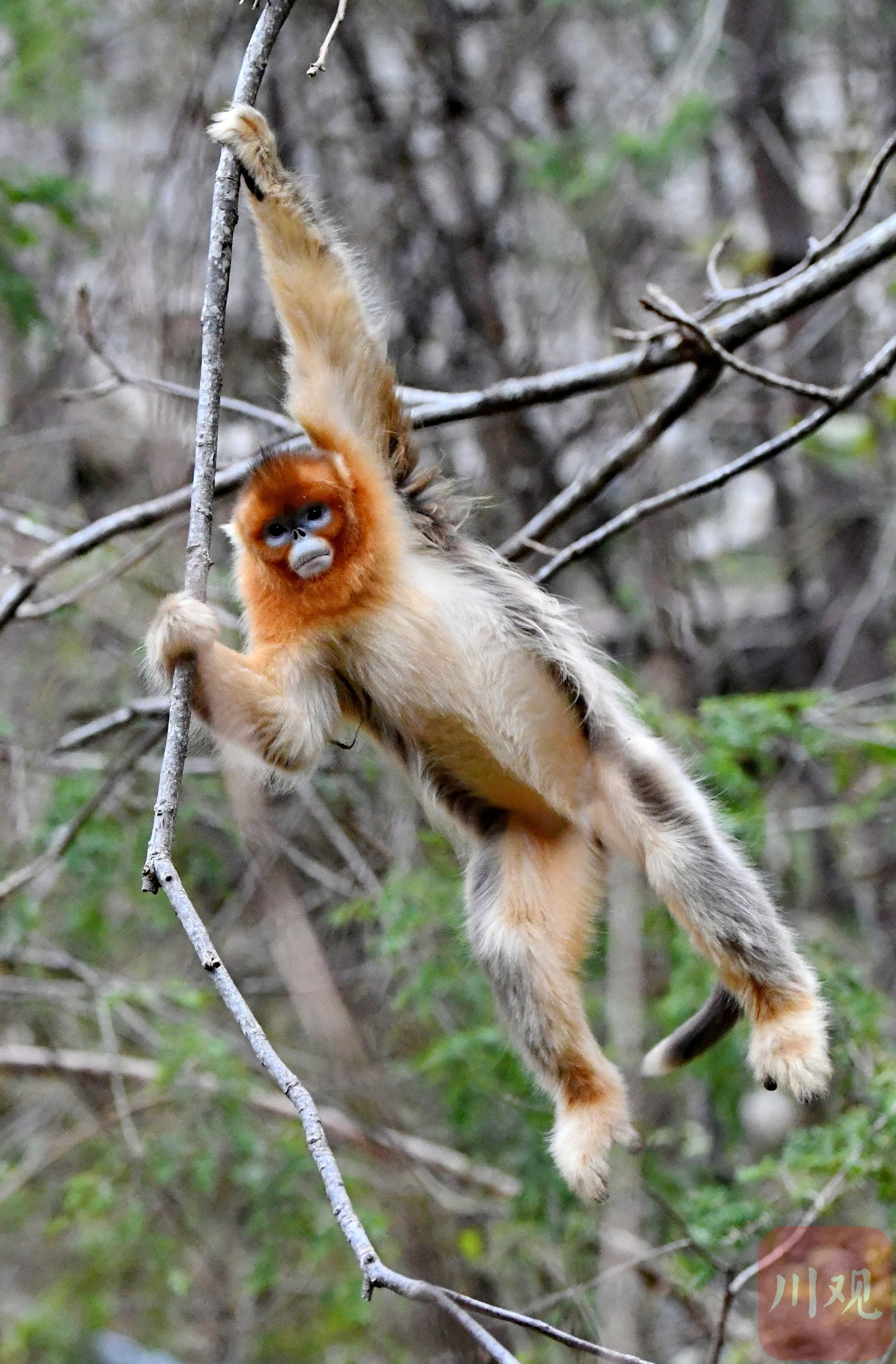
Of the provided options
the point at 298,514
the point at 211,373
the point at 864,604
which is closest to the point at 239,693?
the point at 298,514

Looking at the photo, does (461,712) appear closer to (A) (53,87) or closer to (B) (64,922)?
(B) (64,922)

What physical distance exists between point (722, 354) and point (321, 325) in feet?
4.32

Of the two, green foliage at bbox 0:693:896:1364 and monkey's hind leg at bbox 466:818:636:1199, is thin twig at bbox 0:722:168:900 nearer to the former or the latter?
green foliage at bbox 0:693:896:1364

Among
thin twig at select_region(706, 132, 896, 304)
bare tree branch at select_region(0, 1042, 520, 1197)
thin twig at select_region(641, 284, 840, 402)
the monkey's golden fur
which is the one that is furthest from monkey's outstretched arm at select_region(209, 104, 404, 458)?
bare tree branch at select_region(0, 1042, 520, 1197)

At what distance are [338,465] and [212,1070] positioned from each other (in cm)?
331

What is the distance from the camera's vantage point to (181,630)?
3.65 meters

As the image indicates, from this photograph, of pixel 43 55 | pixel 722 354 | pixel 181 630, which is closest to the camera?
pixel 181 630

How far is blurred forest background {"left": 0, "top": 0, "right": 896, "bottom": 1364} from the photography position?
18.6 ft

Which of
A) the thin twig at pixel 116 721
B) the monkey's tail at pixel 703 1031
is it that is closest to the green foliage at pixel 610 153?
the thin twig at pixel 116 721

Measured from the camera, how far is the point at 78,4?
8328 millimetres

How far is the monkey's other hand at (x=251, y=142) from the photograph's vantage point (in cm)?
396

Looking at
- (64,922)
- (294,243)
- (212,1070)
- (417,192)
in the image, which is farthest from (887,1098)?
(417,192)

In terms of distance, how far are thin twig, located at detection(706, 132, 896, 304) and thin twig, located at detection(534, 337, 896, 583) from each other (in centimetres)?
39

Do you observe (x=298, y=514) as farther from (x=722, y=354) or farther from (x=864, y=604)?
(x=864, y=604)
